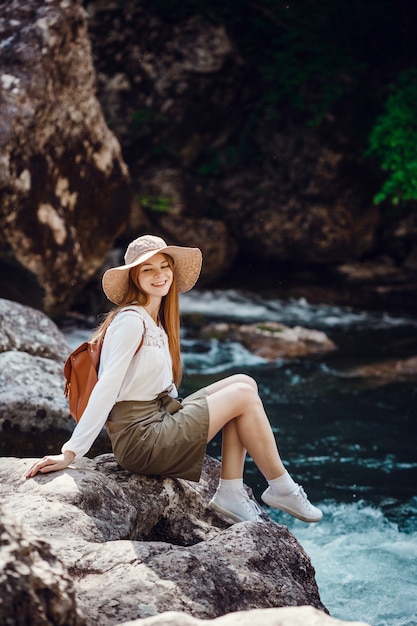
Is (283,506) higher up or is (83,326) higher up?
(283,506)

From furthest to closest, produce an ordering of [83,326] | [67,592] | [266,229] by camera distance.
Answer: [266,229]
[83,326]
[67,592]

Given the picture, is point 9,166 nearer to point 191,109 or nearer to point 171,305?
point 171,305

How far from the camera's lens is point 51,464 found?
3.18 meters

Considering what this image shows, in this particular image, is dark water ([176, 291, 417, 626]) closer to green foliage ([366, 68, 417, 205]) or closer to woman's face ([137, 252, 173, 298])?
woman's face ([137, 252, 173, 298])

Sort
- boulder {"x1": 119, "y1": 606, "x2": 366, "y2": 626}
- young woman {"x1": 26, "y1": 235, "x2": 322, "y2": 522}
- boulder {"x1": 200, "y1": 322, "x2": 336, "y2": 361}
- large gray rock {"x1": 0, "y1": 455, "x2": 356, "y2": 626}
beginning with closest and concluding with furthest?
boulder {"x1": 119, "y1": 606, "x2": 366, "y2": 626}
large gray rock {"x1": 0, "y1": 455, "x2": 356, "y2": 626}
young woman {"x1": 26, "y1": 235, "x2": 322, "y2": 522}
boulder {"x1": 200, "y1": 322, "x2": 336, "y2": 361}

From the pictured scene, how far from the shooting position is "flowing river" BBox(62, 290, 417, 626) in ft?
12.7

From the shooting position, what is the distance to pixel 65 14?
7.82m

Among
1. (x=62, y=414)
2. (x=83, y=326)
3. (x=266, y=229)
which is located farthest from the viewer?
(x=266, y=229)

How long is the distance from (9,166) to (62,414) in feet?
12.6

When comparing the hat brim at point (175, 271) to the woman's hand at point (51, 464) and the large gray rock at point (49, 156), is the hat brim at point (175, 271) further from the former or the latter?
the large gray rock at point (49, 156)

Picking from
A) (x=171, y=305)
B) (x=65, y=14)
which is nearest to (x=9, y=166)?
(x=65, y=14)

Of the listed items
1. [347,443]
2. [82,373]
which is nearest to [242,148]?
[347,443]

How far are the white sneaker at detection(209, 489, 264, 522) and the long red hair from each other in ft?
2.27

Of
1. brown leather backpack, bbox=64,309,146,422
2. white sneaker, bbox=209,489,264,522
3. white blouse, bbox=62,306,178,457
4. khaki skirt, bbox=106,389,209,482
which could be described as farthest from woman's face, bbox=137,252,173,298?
white sneaker, bbox=209,489,264,522
